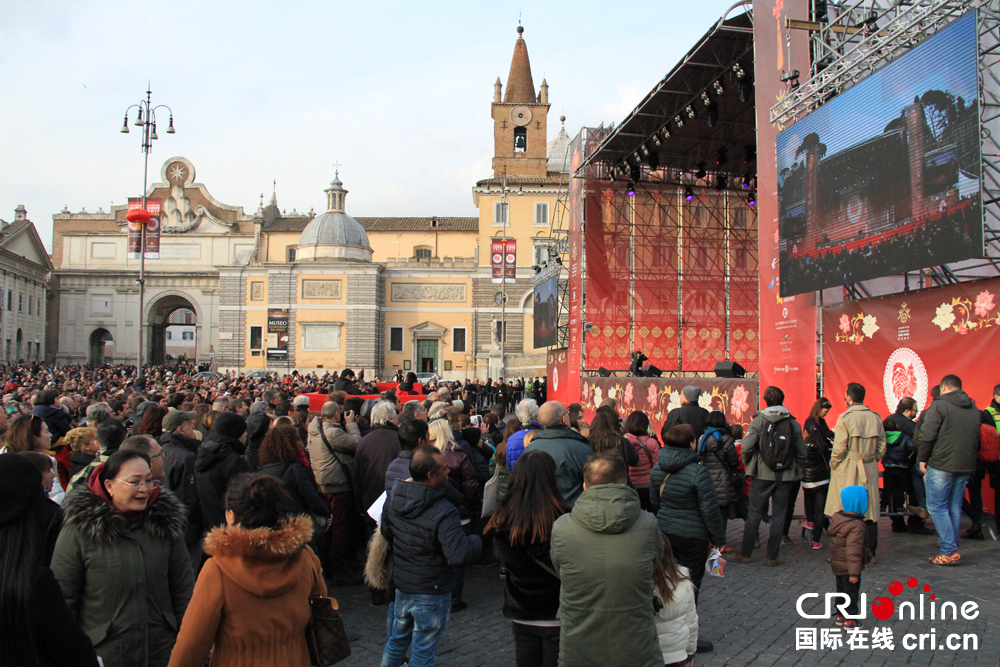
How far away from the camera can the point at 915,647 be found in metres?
5.16

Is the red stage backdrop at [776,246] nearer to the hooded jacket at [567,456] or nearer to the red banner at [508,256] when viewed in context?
the hooded jacket at [567,456]

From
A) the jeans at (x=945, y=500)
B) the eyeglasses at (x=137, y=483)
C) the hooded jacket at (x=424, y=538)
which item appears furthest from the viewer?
the jeans at (x=945, y=500)

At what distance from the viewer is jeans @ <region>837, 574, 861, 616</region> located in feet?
17.5

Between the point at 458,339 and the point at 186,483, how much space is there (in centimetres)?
3961

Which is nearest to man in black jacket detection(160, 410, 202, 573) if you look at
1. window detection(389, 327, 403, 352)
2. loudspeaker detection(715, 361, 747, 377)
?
loudspeaker detection(715, 361, 747, 377)

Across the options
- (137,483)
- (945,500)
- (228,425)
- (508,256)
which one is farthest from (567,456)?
(508,256)

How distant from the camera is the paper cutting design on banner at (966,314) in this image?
28.7 ft

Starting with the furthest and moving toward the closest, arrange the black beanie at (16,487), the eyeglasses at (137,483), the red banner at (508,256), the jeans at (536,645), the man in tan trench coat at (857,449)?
the red banner at (508,256) → the man in tan trench coat at (857,449) → the jeans at (536,645) → the eyeglasses at (137,483) → the black beanie at (16,487)

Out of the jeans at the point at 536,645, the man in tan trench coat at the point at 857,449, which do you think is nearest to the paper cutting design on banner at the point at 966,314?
the man in tan trench coat at the point at 857,449

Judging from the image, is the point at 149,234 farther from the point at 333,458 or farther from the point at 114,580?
the point at 114,580

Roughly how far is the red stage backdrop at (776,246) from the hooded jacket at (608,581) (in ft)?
31.2

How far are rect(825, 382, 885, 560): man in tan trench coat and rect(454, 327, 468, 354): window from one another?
38.1 m

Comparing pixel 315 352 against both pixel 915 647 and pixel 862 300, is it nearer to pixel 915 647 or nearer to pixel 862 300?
pixel 862 300

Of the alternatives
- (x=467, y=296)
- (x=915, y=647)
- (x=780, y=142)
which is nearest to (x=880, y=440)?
(x=915, y=647)
